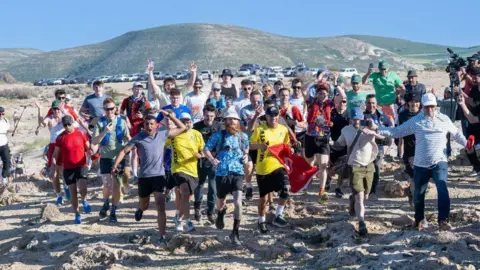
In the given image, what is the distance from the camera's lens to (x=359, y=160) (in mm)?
9117

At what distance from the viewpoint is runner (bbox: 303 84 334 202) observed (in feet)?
35.7

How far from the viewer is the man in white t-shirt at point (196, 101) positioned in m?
11.6

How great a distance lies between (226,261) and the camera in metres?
8.39

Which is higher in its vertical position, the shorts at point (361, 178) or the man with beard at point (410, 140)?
the man with beard at point (410, 140)

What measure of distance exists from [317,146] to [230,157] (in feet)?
7.58

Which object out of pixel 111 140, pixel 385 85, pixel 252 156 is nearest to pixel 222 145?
pixel 252 156

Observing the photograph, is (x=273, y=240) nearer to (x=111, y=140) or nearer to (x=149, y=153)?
(x=149, y=153)

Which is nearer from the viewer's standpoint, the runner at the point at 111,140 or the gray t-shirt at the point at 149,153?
the gray t-shirt at the point at 149,153

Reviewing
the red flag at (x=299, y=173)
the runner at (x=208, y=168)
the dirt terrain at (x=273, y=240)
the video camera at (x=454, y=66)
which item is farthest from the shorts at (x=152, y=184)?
the video camera at (x=454, y=66)

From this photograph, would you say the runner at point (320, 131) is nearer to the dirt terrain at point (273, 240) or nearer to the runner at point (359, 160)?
the dirt terrain at point (273, 240)

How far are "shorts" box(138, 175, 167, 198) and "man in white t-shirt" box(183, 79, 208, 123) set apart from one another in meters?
2.45

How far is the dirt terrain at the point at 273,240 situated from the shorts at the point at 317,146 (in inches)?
32.1

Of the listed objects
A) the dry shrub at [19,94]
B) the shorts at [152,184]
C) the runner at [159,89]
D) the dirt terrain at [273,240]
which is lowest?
the dirt terrain at [273,240]

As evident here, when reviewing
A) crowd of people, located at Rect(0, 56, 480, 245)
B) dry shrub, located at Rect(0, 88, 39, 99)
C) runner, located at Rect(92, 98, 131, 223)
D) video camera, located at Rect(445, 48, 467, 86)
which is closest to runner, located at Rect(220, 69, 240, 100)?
crowd of people, located at Rect(0, 56, 480, 245)
